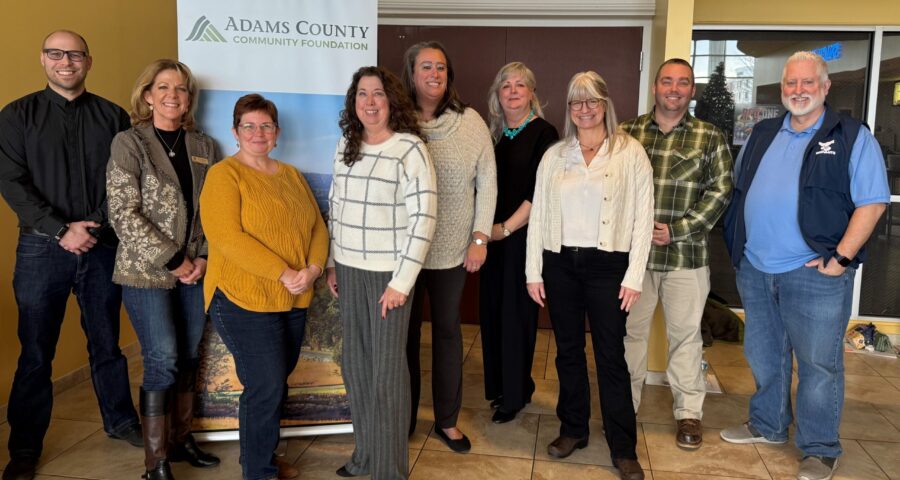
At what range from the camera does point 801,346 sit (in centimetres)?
271

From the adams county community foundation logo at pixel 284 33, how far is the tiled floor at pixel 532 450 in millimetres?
1721

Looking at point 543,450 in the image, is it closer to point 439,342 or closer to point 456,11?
point 439,342

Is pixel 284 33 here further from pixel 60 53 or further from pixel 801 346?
pixel 801 346

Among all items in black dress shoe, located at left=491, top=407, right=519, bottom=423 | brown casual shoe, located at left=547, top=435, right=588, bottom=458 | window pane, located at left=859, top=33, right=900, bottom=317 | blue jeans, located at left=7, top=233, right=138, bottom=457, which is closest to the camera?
blue jeans, located at left=7, top=233, right=138, bottom=457

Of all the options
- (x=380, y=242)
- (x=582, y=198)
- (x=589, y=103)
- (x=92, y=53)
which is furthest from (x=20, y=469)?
(x=589, y=103)

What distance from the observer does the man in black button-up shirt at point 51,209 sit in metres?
2.48

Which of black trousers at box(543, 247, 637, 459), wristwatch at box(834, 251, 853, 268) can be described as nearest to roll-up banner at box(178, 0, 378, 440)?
black trousers at box(543, 247, 637, 459)

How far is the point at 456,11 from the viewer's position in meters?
4.46

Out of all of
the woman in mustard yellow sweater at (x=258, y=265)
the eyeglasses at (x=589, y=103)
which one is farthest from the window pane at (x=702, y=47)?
the woman in mustard yellow sweater at (x=258, y=265)

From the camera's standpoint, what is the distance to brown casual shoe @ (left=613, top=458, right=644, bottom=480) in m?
2.58

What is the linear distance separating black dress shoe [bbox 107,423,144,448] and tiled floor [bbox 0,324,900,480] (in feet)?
0.10

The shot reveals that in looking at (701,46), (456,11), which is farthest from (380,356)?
(701,46)

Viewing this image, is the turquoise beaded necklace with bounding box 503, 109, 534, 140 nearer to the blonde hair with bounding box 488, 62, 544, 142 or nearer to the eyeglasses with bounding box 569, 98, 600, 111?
the blonde hair with bounding box 488, 62, 544, 142

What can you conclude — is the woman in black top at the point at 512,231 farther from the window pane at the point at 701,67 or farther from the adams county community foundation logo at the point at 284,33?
the window pane at the point at 701,67
